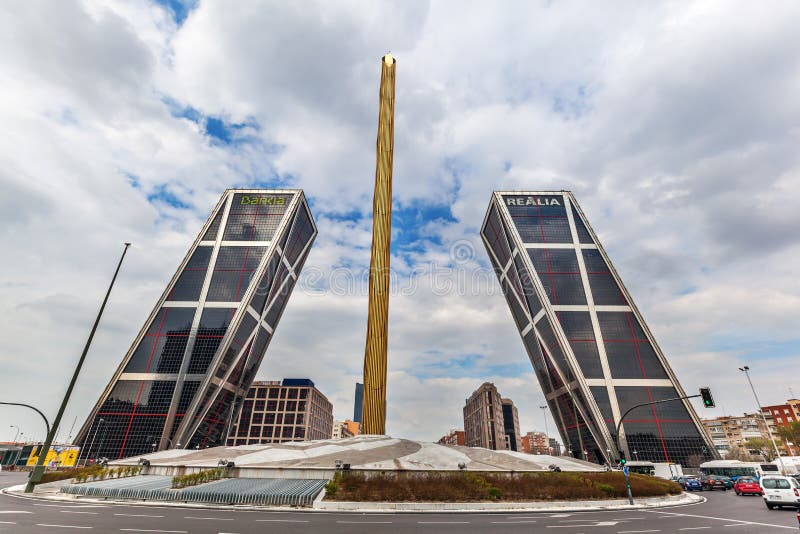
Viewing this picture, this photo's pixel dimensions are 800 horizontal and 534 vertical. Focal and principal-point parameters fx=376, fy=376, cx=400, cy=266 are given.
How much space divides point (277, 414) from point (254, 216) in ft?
212

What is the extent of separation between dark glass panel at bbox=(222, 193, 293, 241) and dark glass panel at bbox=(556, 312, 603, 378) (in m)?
55.1

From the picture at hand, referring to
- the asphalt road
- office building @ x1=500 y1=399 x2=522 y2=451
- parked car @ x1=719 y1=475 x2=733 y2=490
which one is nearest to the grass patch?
the asphalt road

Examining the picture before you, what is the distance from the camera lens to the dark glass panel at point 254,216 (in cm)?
7131

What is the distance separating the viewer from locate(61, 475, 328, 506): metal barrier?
19672mm

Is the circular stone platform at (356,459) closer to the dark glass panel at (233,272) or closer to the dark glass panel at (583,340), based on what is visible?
the dark glass panel at (583,340)

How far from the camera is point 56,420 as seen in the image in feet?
79.7

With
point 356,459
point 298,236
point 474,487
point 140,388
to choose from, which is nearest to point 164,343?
point 140,388

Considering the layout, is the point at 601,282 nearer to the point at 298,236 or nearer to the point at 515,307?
the point at 515,307

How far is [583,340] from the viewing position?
6288 centimetres

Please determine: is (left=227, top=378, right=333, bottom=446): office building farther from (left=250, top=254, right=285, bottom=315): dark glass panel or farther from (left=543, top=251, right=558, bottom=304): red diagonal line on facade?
(left=543, top=251, right=558, bottom=304): red diagonal line on facade

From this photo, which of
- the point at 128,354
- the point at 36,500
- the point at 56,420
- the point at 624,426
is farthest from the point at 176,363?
the point at 624,426

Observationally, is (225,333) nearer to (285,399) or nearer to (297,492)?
(297,492)

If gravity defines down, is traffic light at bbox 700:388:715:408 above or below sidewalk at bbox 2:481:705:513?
above

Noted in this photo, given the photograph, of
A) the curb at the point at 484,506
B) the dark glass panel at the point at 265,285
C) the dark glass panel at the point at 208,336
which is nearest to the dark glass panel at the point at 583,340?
the curb at the point at 484,506
